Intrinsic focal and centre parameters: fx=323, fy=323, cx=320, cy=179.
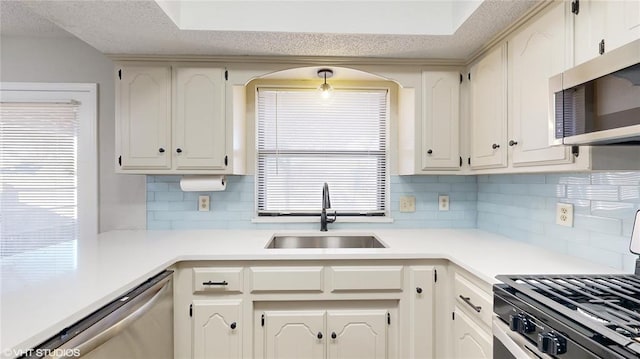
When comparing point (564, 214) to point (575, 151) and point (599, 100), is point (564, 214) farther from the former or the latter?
point (599, 100)

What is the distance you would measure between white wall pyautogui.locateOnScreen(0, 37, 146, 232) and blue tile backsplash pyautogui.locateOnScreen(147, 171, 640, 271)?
0.14 m

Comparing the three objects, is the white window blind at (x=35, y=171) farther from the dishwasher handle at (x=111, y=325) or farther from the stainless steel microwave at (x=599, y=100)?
the stainless steel microwave at (x=599, y=100)

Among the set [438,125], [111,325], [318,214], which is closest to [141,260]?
[111,325]

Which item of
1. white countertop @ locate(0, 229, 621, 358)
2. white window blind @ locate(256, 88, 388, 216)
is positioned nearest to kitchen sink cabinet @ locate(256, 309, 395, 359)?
white countertop @ locate(0, 229, 621, 358)

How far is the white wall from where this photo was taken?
2.32 meters

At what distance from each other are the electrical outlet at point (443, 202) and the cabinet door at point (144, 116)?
1.95m

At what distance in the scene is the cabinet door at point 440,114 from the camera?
2.14 metres

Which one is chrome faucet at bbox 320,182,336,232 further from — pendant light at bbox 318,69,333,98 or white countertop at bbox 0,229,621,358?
pendant light at bbox 318,69,333,98

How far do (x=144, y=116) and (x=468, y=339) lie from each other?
223 cm

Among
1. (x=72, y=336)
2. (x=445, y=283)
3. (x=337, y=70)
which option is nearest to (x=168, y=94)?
(x=337, y=70)

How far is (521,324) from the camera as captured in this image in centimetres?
102

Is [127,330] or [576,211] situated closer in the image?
[127,330]

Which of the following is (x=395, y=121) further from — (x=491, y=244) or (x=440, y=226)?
(x=491, y=244)

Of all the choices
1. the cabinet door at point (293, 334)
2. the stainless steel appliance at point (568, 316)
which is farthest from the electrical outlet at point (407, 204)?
the stainless steel appliance at point (568, 316)
